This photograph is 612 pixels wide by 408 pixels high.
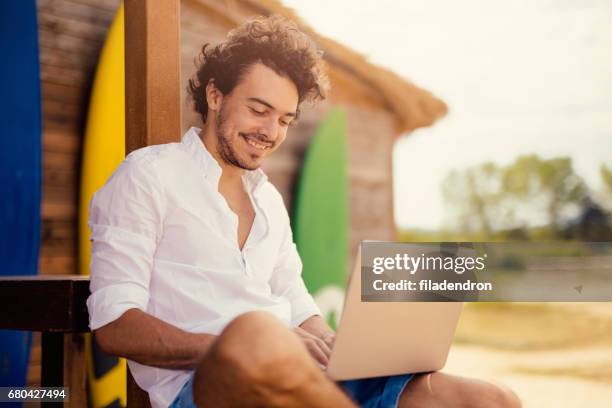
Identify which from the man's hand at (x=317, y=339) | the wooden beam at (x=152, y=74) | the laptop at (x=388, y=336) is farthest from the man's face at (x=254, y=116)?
the laptop at (x=388, y=336)

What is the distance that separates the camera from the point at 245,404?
38.7 inches

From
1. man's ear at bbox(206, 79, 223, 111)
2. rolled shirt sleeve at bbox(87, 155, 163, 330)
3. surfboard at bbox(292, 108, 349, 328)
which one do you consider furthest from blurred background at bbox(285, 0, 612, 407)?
rolled shirt sleeve at bbox(87, 155, 163, 330)

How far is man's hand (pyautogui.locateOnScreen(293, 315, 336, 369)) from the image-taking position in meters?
1.31

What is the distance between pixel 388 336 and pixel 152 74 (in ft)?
2.79

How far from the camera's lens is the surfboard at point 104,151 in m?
2.44

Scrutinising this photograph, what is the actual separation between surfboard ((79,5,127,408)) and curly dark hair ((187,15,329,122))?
877mm

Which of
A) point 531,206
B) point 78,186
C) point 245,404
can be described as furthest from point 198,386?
point 531,206

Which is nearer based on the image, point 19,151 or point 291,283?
point 291,283

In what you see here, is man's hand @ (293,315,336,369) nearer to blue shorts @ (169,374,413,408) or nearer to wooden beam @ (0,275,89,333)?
blue shorts @ (169,374,413,408)

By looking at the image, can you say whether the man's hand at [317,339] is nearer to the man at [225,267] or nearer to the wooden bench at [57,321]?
the man at [225,267]

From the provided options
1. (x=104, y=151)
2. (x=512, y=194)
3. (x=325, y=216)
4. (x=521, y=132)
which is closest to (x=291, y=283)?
(x=104, y=151)

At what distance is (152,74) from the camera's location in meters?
1.63

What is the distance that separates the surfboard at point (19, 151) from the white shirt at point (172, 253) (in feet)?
3.70

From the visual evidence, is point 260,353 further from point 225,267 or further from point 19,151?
point 19,151
